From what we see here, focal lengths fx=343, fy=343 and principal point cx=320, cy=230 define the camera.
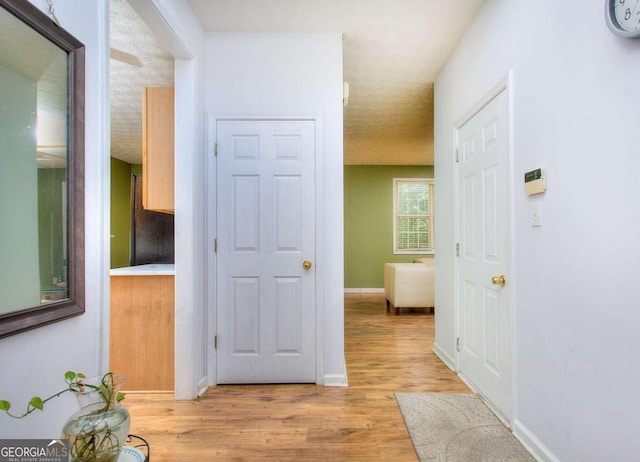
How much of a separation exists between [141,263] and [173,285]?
2.70 ft

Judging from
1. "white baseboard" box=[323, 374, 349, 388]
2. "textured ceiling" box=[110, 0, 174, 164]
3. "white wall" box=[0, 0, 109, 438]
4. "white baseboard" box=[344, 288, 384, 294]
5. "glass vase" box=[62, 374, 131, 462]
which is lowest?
"white baseboard" box=[344, 288, 384, 294]

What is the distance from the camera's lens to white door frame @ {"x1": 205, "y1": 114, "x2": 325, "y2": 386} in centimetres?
269

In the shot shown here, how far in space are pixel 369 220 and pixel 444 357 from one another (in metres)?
4.54

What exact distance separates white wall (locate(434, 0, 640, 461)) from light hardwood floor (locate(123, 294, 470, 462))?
2.60 ft

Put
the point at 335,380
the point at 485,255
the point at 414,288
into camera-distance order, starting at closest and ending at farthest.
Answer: the point at 485,255, the point at 335,380, the point at 414,288

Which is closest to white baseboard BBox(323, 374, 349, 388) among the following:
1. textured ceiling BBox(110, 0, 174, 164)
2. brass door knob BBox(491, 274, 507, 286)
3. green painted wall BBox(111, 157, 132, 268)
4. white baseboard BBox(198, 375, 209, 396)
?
white baseboard BBox(198, 375, 209, 396)

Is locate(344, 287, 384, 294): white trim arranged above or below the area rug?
below

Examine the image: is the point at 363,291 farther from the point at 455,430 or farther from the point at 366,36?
the point at 366,36

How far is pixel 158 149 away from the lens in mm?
2654

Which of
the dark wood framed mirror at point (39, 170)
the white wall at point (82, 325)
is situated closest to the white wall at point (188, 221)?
the white wall at point (82, 325)

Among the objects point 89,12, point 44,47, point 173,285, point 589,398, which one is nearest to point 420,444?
point 589,398

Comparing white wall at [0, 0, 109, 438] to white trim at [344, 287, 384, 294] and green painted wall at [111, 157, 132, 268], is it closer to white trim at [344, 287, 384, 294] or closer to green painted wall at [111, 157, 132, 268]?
green painted wall at [111, 157, 132, 268]

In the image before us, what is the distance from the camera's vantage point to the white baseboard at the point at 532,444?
1.69 metres

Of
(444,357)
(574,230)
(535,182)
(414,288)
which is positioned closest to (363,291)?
(414,288)
